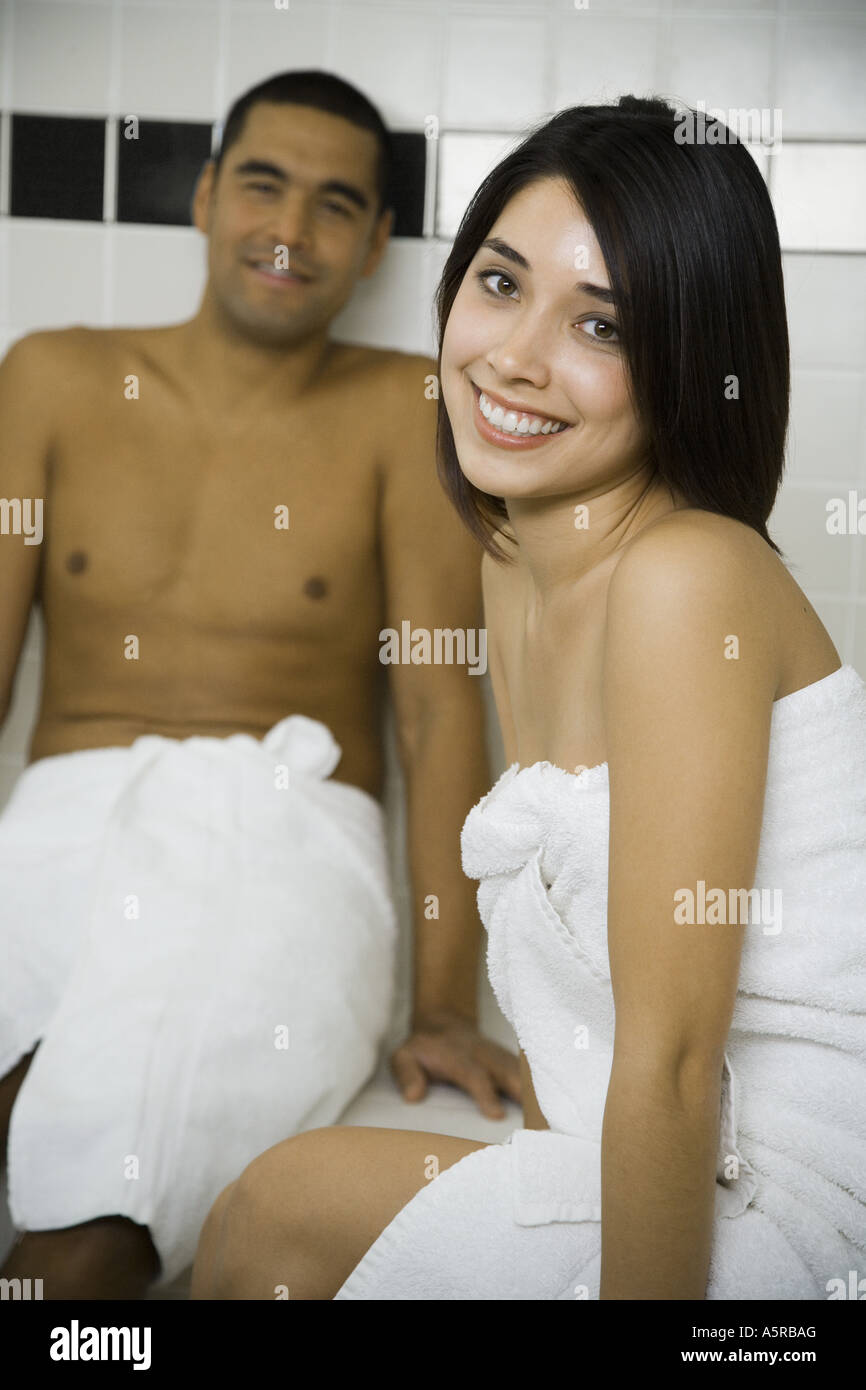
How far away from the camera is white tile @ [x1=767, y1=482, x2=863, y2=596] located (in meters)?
1.63

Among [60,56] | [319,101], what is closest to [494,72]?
[319,101]

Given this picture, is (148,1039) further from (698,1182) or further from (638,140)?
(638,140)

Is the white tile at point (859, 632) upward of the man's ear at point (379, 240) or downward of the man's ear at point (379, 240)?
downward

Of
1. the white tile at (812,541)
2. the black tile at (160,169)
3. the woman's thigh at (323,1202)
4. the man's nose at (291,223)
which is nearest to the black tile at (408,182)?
the man's nose at (291,223)

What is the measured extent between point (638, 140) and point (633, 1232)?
0.68 m

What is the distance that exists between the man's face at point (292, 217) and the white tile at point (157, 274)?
2.9 inches

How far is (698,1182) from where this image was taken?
736mm

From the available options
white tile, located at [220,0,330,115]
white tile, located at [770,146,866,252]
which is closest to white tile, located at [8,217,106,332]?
white tile, located at [220,0,330,115]

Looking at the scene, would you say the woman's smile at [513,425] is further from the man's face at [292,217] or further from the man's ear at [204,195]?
the man's ear at [204,195]

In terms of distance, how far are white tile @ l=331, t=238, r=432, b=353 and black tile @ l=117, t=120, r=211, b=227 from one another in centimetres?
25

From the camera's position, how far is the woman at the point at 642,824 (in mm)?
731

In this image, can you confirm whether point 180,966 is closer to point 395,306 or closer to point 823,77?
point 395,306

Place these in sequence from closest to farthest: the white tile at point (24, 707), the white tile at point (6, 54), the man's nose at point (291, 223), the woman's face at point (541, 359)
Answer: the woman's face at point (541, 359), the man's nose at point (291, 223), the white tile at point (6, 54), the white tile at point (24, 707)

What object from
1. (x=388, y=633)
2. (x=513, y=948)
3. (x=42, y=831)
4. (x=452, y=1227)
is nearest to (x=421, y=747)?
(x=388, y=633)
